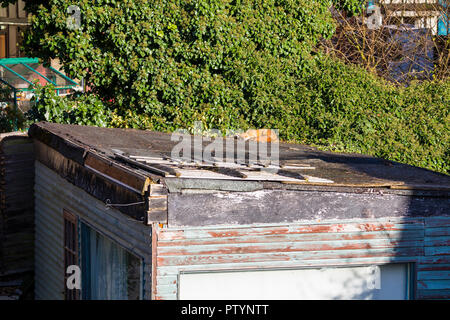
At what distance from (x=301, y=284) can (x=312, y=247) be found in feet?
1.60

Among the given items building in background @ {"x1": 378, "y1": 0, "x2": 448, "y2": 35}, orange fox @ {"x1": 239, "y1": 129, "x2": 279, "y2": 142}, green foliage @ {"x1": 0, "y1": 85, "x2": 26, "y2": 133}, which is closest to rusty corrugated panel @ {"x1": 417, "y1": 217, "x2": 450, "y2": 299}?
orange fox @ {"x1": 239, "y1": 129, "x2": 279, "y2": 142}

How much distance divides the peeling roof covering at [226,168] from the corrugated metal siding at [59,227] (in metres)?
0.63

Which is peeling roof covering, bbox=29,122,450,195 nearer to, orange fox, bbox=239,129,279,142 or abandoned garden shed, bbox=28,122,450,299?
abandoned garden shed, bbox=28,122,450,299

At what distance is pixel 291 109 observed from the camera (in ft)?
57.9

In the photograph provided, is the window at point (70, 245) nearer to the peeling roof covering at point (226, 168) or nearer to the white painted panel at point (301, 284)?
the peeling roof covering at point (226, 168)

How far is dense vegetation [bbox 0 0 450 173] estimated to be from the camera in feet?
51.1

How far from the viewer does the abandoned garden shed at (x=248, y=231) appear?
666 centimetres

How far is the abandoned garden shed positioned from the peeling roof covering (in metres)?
0.03

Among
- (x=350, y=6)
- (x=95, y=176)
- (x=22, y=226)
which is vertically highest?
(x=350, y=6)

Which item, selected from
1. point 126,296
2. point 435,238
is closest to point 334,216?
point 435,238

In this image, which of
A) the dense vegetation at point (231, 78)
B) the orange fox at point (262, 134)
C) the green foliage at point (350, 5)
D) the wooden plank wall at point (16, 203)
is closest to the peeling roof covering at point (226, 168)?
the wooden plank wall at point (16, 203)
